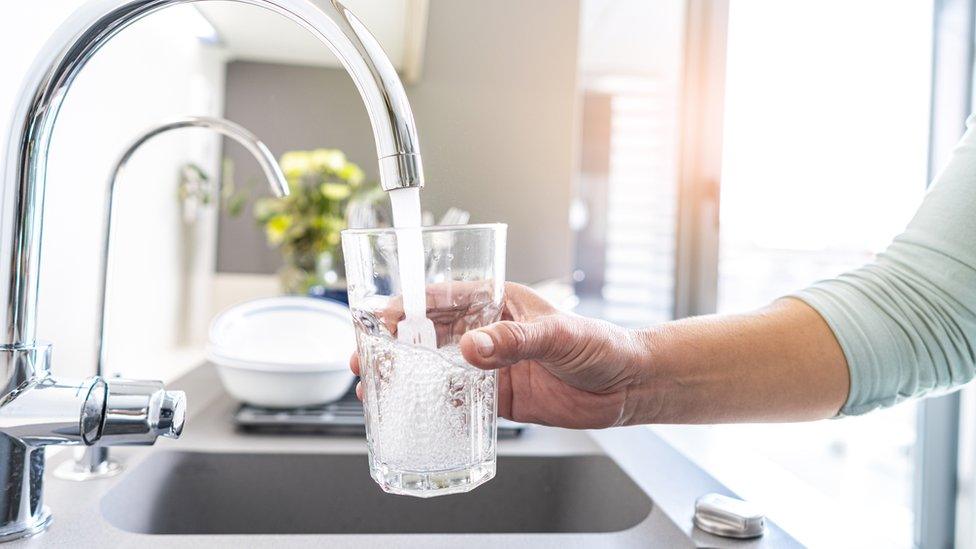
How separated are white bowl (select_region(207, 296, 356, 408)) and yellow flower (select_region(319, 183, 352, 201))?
719 millimetres

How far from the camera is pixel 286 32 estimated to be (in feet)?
5.00

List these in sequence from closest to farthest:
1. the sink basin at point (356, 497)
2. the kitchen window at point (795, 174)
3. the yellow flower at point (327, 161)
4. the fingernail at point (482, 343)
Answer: the fingernail at point (482, 343) < the sink basin at point (356, 497) < the yellow flower at point (327, 161) < the kitchen window at point (795, 174)

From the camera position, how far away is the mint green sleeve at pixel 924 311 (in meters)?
0.64

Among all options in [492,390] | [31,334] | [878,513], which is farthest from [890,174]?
[31,334]

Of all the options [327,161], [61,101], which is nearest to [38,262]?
[61,101]

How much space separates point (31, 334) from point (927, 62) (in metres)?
1.97

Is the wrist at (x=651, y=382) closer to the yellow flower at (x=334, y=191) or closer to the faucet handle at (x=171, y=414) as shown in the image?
the faucet handle at (x=171, y=414)

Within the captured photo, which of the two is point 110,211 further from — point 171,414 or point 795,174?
point 795,174

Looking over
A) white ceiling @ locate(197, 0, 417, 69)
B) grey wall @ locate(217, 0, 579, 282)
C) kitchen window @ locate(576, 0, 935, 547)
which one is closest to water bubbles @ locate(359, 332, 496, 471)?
white ceiling @ locate(197, 0, 417, 69)

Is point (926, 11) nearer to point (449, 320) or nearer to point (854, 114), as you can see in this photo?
point (854, 114)

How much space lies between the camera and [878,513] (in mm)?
2580

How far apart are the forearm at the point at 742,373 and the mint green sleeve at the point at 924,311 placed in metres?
0.02

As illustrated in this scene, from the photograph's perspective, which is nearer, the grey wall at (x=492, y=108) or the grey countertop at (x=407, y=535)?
the grey countertop at (x=407, y=535)

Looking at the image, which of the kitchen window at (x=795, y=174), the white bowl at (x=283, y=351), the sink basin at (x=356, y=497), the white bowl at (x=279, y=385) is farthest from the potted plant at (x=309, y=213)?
the kitchen window at (x=795, y=174)
